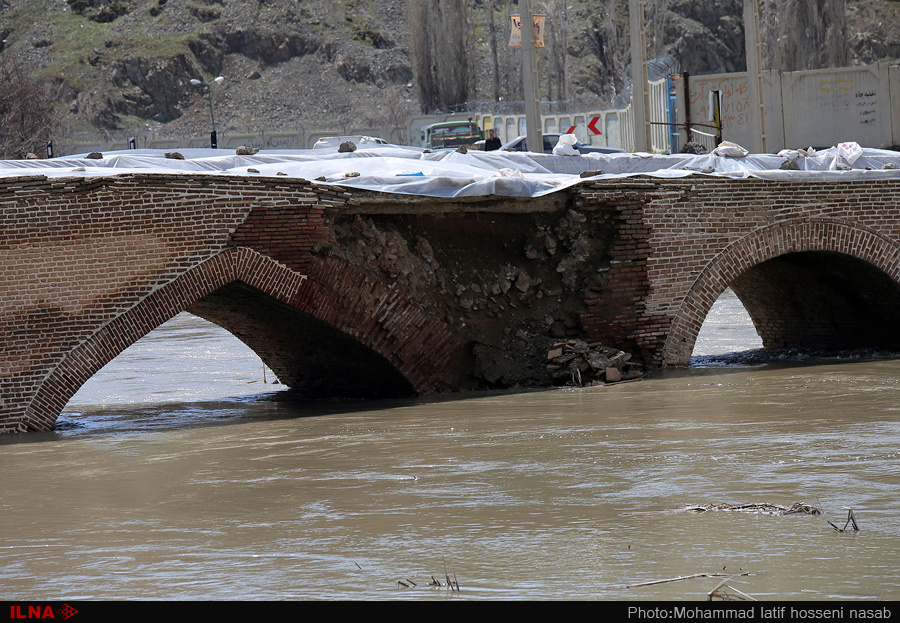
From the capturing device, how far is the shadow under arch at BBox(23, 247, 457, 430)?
33.2 feet

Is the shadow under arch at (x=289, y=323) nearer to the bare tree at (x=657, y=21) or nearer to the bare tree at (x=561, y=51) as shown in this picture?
the bare tree at (x=657, y=21)

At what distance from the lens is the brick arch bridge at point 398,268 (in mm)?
10008

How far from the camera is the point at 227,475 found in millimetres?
8211

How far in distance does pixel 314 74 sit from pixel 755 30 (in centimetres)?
6201

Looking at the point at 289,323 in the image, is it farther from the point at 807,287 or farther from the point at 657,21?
the point at 657,21

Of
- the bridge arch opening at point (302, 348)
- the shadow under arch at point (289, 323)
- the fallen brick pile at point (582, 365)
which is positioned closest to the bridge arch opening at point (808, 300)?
the fallen brick pile at point (582, 365)

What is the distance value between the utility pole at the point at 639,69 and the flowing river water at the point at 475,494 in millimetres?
7313

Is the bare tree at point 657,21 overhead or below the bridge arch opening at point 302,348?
overhead

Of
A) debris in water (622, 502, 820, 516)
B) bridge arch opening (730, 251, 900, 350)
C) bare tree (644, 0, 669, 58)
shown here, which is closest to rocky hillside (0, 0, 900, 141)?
bare tree (644, 0, 669, 58)

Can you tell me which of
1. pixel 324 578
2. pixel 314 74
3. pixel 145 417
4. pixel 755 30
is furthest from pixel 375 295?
pixel 314 74

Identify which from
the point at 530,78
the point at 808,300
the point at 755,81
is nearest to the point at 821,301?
the point at 808,300

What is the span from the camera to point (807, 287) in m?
14.7

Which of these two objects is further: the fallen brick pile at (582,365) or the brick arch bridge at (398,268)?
the fallen brick pile at (582,365)

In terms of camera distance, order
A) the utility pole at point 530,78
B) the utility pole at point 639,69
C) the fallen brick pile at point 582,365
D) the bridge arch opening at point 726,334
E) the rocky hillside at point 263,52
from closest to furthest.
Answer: the fallen brick pile at point 582,365, the bridge arch opening at point 726,334, the utility pole at point 530,78, the utility pole at point 639,69, the rocky hillside at point 263,52
